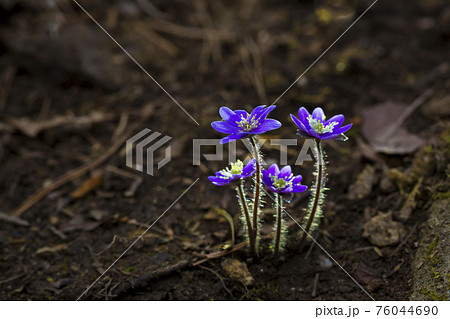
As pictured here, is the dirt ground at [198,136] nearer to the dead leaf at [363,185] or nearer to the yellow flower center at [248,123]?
the dead leaf at [363,185]

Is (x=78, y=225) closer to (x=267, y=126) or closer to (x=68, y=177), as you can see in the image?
(x=68, y=177)

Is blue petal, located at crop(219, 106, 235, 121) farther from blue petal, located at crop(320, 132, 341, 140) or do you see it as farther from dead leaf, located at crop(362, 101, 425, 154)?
dead leaf, located at crop(362, 101, 425, 154)

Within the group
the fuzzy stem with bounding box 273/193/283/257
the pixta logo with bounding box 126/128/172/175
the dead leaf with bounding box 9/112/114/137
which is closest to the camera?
the fuzzy stem with bounding box 273/193/283/257

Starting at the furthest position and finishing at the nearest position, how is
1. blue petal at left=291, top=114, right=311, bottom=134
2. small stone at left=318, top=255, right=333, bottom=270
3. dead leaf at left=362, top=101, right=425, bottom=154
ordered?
dead leaf at left=362, top=101, right=425, bottom=154, small stone at left=318, top=255, right=333, bottom=270, blue petal at left=291, top=114, right=311, bottom=134

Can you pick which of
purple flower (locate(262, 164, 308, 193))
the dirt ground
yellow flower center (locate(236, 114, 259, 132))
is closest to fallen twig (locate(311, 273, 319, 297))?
the dirt ground

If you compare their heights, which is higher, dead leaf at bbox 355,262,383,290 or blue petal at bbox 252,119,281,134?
blue petal at bbox 252,119,281,134

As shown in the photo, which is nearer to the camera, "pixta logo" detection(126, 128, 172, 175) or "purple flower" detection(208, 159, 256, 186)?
"purple flower" detection(208, 159, 256, 186)

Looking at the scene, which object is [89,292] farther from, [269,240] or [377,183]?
[377,183]
